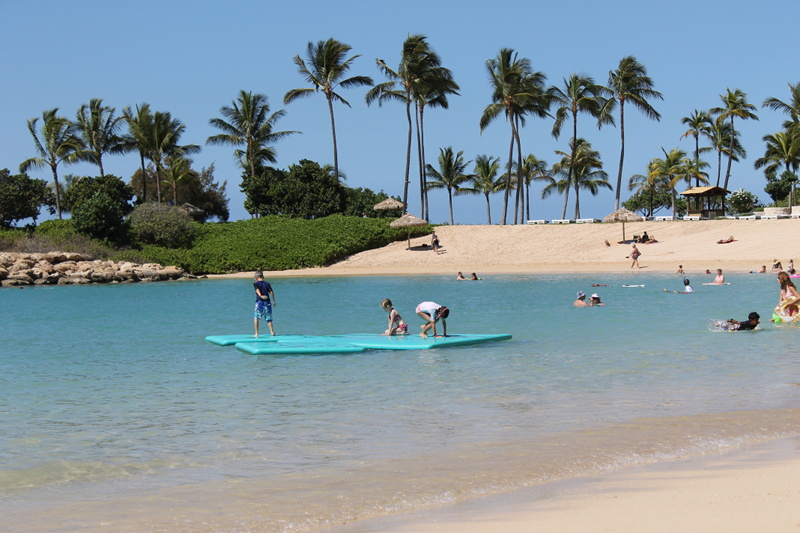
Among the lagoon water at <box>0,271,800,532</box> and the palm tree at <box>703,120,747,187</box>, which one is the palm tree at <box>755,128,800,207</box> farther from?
the lagoon water at <box>0,271,800,532</box>

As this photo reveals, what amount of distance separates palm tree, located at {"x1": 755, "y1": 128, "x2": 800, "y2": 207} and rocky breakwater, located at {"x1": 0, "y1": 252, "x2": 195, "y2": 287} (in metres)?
44.4

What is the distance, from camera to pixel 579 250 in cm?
4725

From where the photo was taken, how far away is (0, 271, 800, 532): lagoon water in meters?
6.91

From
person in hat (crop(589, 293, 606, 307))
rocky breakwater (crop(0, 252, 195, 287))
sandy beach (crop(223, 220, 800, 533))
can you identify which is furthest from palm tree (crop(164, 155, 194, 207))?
sandy beach (crop(223, 220, 800, 533))

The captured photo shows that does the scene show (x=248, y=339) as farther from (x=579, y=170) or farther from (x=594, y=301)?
(x=579, y=170)

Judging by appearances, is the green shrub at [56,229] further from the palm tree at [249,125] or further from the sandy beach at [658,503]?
the sandy beach at [658,503]

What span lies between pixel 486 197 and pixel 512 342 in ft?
201

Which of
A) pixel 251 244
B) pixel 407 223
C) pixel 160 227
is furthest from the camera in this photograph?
pixel 160 227

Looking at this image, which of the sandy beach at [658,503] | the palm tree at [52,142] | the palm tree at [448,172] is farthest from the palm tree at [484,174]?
the sandy beach at [658,503]

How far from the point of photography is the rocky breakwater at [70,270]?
4425 cm

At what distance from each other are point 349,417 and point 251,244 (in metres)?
42.8

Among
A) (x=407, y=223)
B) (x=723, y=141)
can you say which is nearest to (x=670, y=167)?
(x=723, y=141)

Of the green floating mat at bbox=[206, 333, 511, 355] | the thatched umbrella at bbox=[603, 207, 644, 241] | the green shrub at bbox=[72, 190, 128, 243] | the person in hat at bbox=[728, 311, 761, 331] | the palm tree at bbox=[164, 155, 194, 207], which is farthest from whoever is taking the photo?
the palm tree at bbox=[164, 155, 194, 207]

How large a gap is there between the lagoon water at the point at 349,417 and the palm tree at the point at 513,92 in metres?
36.0
